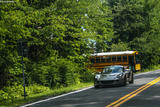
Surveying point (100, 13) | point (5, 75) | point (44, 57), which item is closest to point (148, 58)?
point (100, 13)

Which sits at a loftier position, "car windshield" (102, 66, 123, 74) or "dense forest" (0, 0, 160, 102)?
"dense forest" (0, 0, 160, 102)

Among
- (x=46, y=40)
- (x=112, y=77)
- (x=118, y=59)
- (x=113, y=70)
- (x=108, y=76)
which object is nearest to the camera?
(x=112, y=77)

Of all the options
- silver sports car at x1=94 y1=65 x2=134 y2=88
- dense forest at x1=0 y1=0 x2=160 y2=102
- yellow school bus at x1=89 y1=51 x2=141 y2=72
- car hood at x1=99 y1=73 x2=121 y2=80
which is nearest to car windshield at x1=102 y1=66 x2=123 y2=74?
silver sports car at x1=94 y1=65 x2=134 y2=88

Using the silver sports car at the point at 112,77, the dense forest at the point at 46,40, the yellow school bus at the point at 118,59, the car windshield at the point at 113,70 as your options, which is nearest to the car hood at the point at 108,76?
the silver sports car at the point at 112,77

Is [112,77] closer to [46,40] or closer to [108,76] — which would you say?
[108,76]

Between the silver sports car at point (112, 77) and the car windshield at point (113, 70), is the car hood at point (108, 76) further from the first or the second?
the car windshield at point (113, 70)

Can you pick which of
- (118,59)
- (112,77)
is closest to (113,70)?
(112,77)

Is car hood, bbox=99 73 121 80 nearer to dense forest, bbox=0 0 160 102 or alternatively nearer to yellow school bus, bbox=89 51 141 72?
dense forest, bbox=0 0 160 102

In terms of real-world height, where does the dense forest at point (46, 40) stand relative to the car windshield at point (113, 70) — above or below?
above

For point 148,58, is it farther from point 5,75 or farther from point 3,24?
point 3,24

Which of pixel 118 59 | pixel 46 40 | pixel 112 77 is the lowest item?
pixel 112 77

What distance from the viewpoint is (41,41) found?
67.0 feet

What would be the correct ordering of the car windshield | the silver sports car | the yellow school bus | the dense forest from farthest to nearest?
the yellow school bus → the car windshield → the silver sports car → the dense forest

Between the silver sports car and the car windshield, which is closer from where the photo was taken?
the silver sports car
